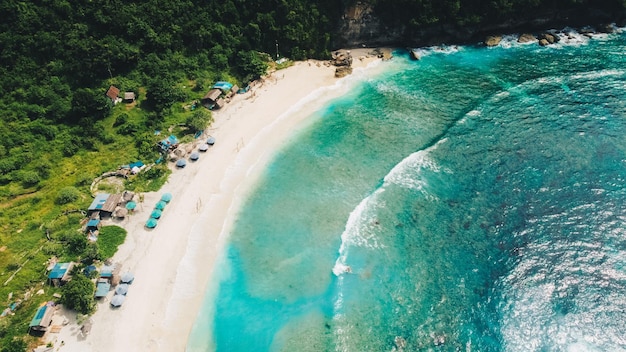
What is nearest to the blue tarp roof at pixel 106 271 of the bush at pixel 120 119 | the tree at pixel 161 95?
the bush at pixel 120 119

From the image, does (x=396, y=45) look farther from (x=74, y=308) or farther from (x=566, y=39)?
(x=74, y=308)

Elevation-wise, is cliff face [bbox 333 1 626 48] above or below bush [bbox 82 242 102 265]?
above

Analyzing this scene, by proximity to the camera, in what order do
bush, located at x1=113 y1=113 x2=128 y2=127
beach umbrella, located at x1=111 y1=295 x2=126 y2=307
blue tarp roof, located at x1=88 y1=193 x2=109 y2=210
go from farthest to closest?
bush, located at x1=113 y1=113 x2=128 y2=127, blue tarp roof, located at x1=88 y1=193 x2=109 y2=210, beach umbrella, located at x1=111 y1=295 x2=126 y2=307

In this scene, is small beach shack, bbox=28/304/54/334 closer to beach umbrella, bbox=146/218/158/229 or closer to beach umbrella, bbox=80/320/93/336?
beach umbrella, bbox=80/320/93/336

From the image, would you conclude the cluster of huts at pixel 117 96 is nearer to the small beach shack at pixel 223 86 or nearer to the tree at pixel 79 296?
the small beach shack at pixel 223 86

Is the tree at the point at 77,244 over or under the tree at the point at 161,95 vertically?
under

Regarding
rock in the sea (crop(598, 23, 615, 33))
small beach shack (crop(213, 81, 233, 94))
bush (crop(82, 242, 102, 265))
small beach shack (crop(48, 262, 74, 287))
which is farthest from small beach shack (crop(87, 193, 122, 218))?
rock in the sea (crop(598, 23, 615, 33))

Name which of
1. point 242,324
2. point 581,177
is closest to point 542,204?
point 581,177
